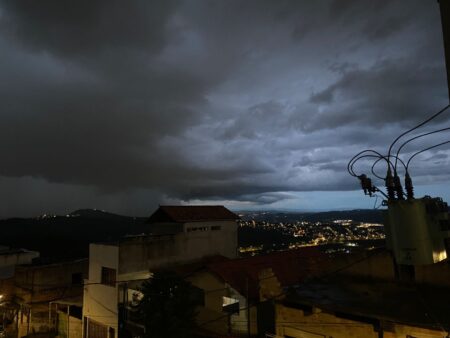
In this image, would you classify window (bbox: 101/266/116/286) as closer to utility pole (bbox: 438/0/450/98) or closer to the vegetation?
the vegetation

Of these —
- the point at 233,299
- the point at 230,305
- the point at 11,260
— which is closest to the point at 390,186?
the point at 233,299

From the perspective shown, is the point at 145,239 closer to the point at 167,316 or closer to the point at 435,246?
the point at 167,316

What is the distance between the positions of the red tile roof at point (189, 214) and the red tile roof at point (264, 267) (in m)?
10.1

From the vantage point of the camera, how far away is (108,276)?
98.6 ft

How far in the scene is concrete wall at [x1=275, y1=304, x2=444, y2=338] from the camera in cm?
1144

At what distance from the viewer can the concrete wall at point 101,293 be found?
95.7 ft

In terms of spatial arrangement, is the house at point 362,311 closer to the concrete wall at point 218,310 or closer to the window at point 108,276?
the concrete wall at point 218,310

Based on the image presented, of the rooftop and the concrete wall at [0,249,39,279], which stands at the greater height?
the rooftop

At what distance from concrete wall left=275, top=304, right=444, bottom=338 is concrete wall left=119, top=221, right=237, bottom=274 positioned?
60.1ft

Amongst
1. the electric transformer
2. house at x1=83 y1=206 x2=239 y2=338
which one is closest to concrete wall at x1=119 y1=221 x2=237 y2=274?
house at x1=83 y1=206 x2=239 y2=338

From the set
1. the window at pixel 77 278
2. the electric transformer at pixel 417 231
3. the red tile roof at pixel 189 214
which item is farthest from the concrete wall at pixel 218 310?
the window at pixel 77 278

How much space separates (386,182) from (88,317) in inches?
1255

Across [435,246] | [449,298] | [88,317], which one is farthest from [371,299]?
[88,317]

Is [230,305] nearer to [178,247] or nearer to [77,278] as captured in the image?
[178,247]
